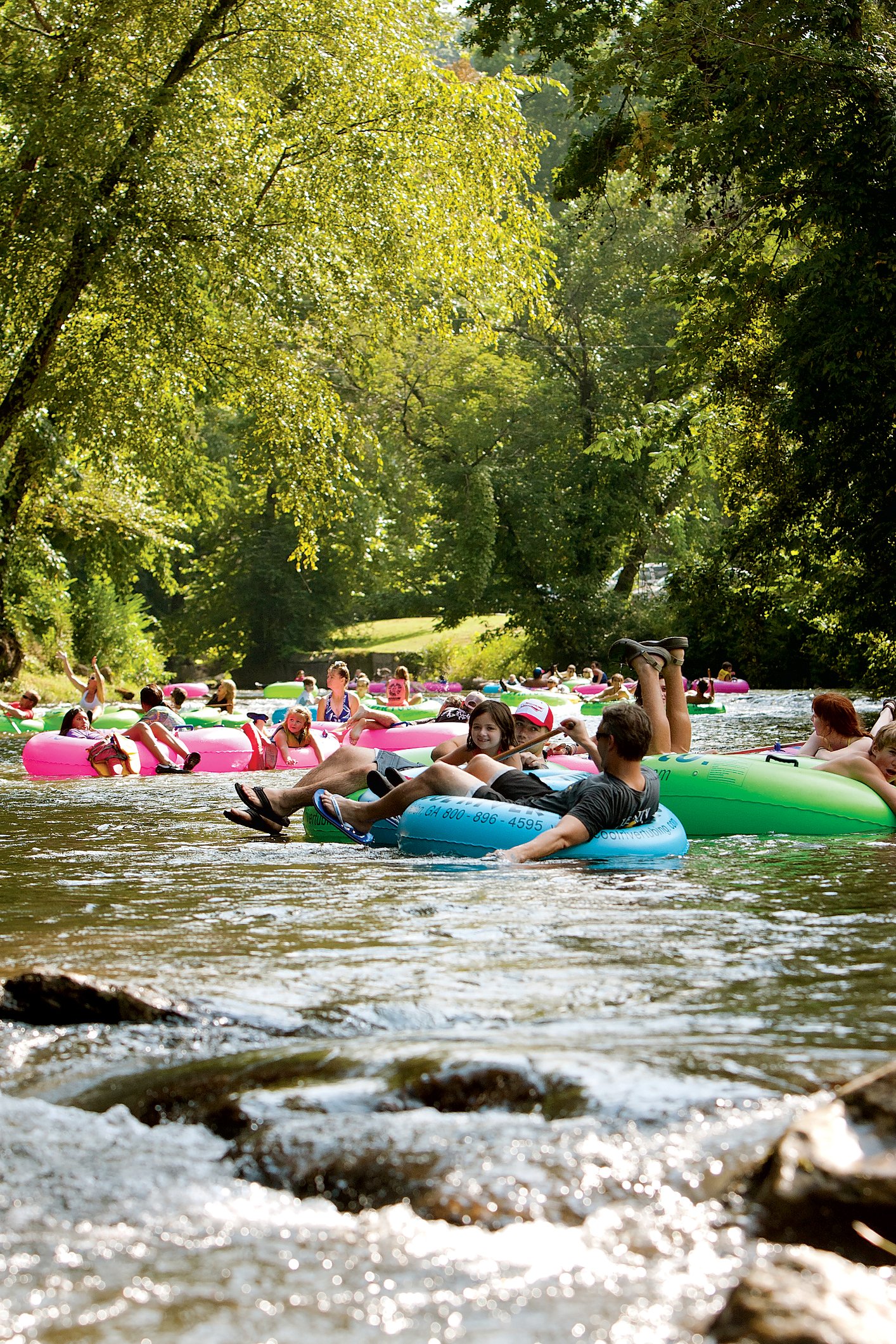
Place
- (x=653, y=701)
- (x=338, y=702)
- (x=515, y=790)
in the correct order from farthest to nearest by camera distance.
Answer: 1. (x=338, y=702)
2. (x=653, y=701)
3. (x=515, y=790)

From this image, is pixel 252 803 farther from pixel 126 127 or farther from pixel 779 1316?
pixel 126 127

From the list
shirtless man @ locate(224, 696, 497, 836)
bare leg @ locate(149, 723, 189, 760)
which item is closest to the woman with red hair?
shirtless man @ locate(224, 696, 497, 836)

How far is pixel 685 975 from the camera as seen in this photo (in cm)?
448

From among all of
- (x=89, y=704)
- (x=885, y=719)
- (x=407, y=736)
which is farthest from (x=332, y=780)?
(x=89, y=704)

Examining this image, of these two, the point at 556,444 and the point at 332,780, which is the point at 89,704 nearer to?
the point at 332,780

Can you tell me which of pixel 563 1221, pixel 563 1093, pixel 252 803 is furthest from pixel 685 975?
pixel 252 803

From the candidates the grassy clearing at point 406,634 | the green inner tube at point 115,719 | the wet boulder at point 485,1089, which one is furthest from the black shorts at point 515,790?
the grassy clearing at point 406,634

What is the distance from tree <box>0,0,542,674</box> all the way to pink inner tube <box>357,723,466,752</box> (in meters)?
2.76

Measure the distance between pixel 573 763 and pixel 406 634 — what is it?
31.4 meters

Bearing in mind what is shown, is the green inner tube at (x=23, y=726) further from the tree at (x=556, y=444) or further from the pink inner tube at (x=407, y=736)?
the tree at (x=556, y=444)

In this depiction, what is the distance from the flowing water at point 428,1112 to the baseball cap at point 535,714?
2.62m

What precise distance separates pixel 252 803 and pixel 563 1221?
18.0 feet

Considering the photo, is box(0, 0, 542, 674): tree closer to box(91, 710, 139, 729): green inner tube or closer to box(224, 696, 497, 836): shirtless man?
box(91, 710, 139, 729): green inner tube

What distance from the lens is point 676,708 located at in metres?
9.91
